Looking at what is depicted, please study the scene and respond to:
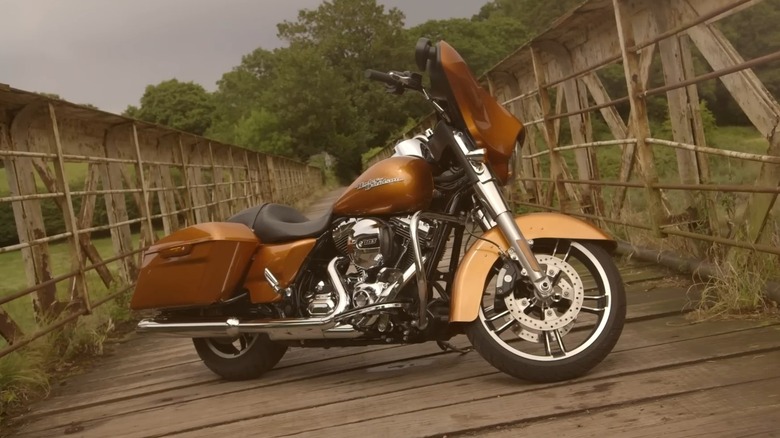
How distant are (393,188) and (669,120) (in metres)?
2.95

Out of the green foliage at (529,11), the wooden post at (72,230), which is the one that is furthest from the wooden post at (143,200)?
the green foliage at (529,11)

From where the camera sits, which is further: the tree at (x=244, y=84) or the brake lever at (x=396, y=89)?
the tree at (x=244, y=84)

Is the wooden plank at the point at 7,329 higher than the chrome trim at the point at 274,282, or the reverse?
the chrome trim at the point at 274,282

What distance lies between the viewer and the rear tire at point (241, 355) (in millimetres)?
3570

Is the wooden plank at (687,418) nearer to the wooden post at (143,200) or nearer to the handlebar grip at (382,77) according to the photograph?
the handlebar grip at (382,77)

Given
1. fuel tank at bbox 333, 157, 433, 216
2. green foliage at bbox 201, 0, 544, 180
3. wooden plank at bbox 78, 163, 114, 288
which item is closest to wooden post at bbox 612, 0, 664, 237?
fuel tank at bbox 333, 157, 433, 216

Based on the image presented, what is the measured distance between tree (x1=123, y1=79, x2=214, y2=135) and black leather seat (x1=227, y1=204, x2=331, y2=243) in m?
72.8

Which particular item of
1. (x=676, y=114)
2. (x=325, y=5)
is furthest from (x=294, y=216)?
(x=325, y=5)

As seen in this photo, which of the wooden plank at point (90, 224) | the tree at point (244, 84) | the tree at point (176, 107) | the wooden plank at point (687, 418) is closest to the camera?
the wooden plank at point (687, 418)

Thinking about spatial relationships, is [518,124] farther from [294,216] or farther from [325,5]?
[325,5]

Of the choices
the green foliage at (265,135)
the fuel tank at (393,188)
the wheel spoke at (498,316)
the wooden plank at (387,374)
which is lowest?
the wooden plank at (387,374)

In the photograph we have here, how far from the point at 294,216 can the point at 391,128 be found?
199 feet

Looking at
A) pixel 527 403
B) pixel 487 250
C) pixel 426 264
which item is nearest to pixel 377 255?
pixel 426 264

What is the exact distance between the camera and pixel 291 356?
401 cm
